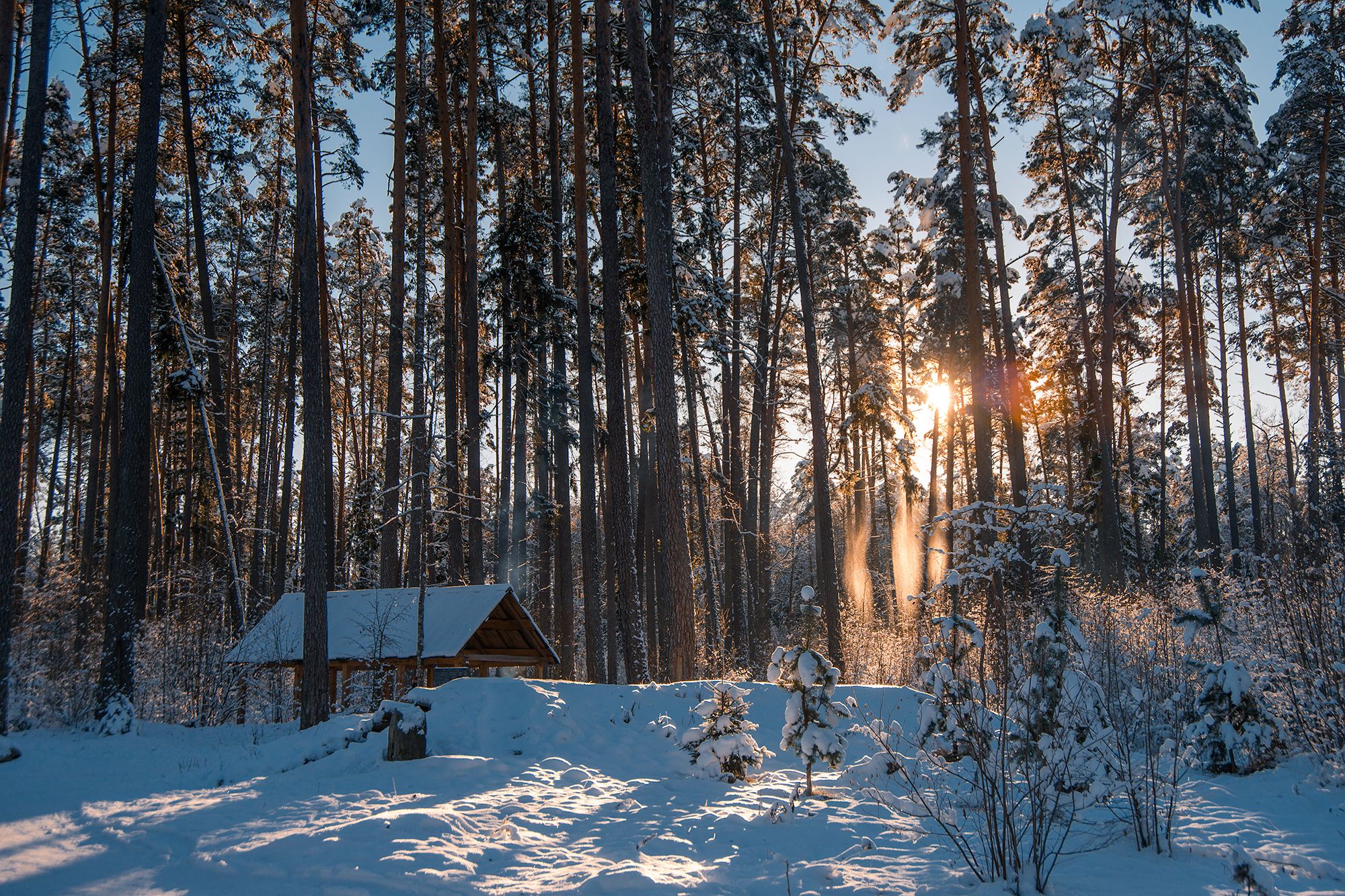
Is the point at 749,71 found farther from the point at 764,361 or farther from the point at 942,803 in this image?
the point at 942,803

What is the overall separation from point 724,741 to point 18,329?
10.1 meters

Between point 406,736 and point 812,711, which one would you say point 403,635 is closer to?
point 406,736

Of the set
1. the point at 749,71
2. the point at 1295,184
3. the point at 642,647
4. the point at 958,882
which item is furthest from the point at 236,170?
the point at 1295,184

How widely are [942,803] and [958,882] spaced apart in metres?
1.54

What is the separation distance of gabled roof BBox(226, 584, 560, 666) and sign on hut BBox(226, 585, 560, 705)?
16 mm

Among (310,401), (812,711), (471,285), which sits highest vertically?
(471,285)

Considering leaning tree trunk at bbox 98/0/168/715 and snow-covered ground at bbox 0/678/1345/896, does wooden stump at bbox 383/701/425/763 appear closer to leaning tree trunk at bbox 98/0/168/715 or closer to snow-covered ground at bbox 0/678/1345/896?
snow-covered ground at bbox 0/678/1345/896

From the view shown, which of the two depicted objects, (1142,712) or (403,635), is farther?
(403,635)

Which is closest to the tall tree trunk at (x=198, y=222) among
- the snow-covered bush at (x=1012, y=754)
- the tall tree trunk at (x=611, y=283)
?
the tall tree trunk at (x=611, y=283)

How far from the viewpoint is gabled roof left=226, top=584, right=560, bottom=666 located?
13570mm

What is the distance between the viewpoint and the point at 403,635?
14367 mm

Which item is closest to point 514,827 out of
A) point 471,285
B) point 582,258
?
point 582,258

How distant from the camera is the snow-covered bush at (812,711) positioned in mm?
6145

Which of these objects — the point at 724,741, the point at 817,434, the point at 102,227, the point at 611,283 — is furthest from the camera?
the point at 102,227
